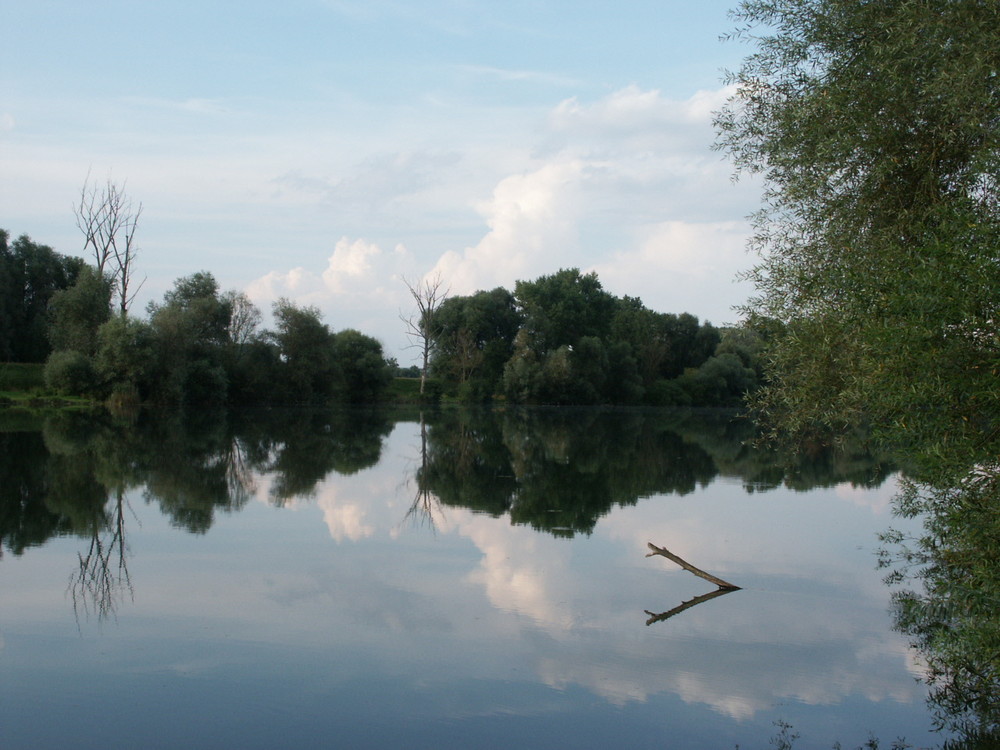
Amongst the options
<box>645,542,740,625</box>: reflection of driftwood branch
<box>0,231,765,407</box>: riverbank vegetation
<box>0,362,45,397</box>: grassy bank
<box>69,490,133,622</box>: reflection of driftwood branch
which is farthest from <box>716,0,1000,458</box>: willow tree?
<box>0,362,45,397</box>: grassy bank

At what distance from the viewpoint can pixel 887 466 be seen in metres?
32.4

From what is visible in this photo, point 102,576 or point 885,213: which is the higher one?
point 885,213

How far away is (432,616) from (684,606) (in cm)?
334

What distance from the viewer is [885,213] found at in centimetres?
994

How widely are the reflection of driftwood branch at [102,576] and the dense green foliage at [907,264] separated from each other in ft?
29.3

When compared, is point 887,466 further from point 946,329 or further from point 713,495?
point 946,329

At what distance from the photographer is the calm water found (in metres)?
7.66

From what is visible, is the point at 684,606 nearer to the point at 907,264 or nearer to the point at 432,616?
the point at 432,616

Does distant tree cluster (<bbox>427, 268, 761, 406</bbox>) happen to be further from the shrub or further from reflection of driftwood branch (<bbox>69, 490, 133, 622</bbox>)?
reflection of driftwood branch (<bbox>69, 490, 133, 622</bbox>)

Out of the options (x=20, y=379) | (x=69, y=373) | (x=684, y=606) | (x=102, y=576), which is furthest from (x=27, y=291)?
(x=684, y=606)

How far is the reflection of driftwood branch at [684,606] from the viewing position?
10.9 m

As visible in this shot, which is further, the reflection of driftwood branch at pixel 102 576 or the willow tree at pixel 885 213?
the reflection of driftwood branch at pixel 102 576

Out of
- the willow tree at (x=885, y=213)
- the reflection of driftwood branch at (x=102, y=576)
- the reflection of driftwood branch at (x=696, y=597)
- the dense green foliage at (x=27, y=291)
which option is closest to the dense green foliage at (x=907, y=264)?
the willow tree at (x=885, y=213)

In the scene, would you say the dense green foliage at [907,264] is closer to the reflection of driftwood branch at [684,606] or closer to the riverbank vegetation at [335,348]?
the reflection of driftwood branch at [684,606]
